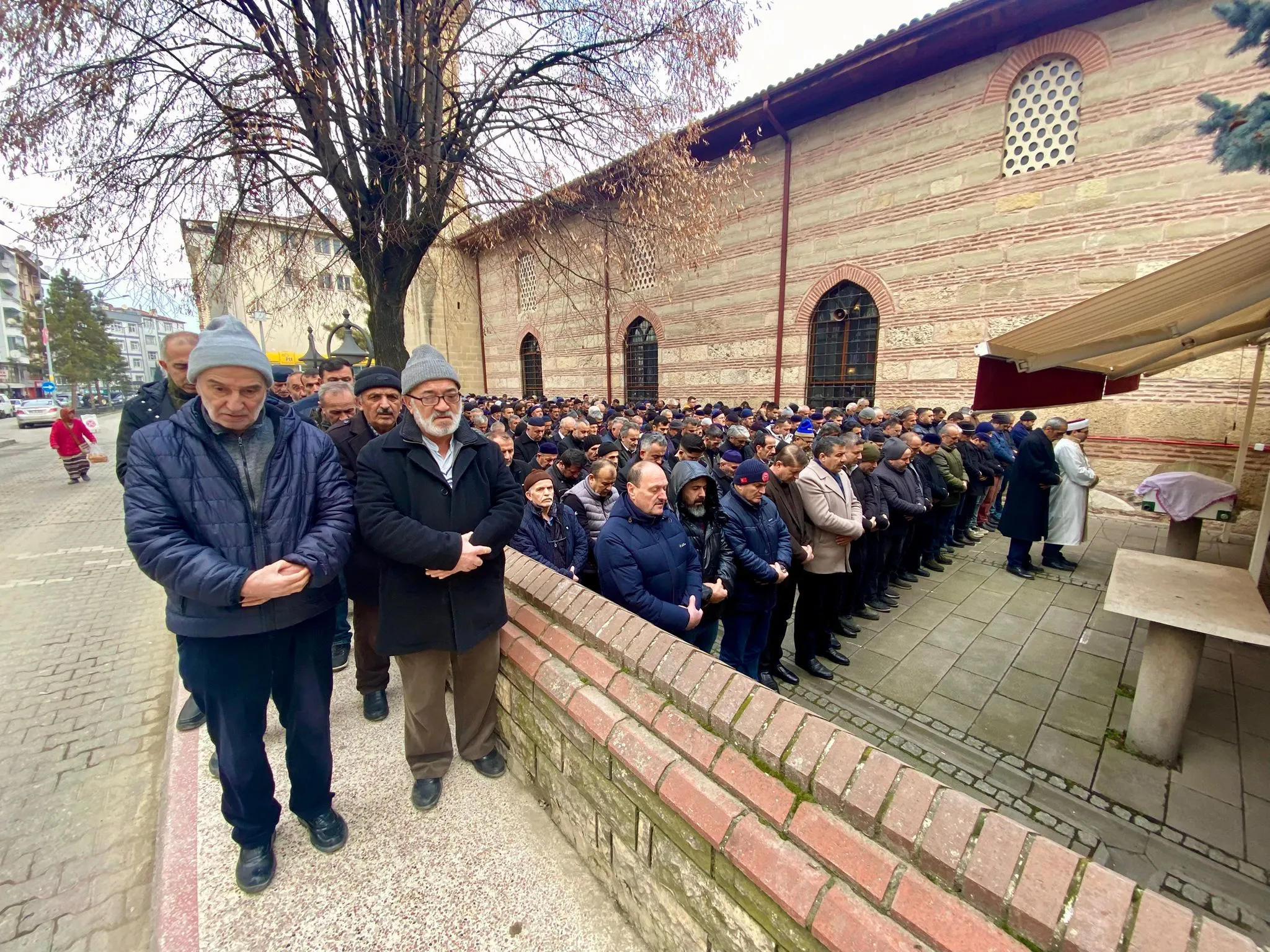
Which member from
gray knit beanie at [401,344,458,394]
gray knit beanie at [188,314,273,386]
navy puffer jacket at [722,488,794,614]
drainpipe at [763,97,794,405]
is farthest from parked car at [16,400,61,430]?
navy puffer jacket at [722,488,794,614]

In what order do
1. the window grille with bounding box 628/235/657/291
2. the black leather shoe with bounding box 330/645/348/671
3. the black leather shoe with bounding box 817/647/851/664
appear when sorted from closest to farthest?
the black leather shoe with bounding box 330/645/348/671 < the black leather shoe with bounding box 817/647/851/664 < the window grille with bounding box 628/235/657/291

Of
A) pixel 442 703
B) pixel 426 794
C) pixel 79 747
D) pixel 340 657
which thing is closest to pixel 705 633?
pixel 442 703

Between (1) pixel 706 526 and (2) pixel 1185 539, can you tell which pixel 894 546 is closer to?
(1) pixel 706 526

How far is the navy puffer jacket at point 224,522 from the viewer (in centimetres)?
172

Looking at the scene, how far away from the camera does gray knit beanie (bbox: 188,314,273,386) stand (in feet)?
5.86

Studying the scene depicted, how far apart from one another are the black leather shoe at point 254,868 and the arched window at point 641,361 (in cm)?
1411

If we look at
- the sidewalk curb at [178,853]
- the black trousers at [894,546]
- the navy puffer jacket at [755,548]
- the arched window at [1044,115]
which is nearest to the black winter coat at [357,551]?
the sidewalk curb at [178,853]

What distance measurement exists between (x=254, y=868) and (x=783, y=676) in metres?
3.34

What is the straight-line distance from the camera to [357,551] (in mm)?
2734

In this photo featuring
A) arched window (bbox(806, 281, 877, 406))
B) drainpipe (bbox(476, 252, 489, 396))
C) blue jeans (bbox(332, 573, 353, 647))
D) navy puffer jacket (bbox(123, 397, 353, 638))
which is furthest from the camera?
drainpipe (bbox(476, 252, 489, 396))

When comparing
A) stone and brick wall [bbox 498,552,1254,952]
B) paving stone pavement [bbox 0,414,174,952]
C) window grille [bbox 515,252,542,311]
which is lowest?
paving stone pavement [bbox 0,414,174,952]

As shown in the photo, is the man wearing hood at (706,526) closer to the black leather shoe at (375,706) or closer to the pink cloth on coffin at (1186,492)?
the black leather shoe at (375,706)

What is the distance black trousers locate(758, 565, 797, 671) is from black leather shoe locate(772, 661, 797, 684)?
1.6 inches

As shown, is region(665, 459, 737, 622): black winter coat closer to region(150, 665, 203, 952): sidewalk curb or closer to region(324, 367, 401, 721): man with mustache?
region(324, 367, 401, 721): man with mustache
